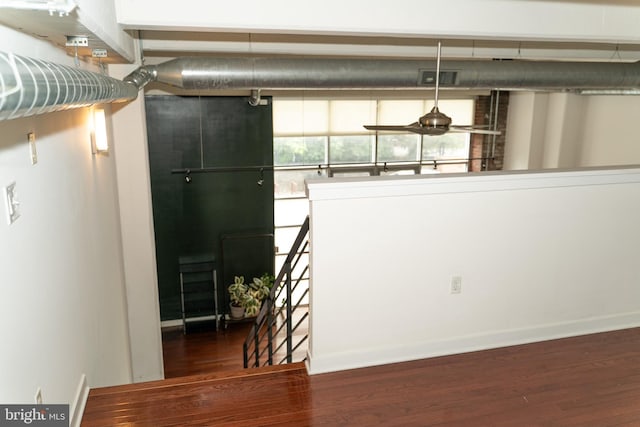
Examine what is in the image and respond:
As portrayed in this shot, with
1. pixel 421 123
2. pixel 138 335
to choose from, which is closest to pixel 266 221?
pixel 138 335

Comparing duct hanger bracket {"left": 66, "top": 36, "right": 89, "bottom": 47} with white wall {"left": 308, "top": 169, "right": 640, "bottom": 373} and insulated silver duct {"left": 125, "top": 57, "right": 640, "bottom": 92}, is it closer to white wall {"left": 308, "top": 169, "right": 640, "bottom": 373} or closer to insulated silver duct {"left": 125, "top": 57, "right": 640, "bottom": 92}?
white wall {"left": 308, "top": 169, "right": 640, "bottom": 373}

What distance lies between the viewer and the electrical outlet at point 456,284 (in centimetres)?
304

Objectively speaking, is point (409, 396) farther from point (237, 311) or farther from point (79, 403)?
point (237, 311)

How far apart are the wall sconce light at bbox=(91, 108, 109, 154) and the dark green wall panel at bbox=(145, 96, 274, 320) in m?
3.50

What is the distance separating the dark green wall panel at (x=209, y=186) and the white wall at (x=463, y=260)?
15.7 feet

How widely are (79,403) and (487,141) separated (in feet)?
25.9

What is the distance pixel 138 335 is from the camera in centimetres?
464

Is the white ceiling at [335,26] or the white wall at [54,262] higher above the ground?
the white ceiling at [335,26]

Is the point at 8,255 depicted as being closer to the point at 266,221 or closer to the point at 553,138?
the point at 266,221

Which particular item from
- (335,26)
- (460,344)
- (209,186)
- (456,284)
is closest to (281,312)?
(460,344)

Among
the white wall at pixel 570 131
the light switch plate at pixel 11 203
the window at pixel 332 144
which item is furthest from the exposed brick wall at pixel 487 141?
the light switch plate at pixel 11 203

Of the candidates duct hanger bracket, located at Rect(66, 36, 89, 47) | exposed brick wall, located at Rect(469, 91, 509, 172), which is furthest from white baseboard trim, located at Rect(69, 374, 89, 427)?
exposed brick wall, located at Rect(469, 91, 509, 172)

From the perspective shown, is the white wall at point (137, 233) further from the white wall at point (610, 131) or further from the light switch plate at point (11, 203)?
the white wall at point (610, 131)

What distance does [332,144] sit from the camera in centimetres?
788
